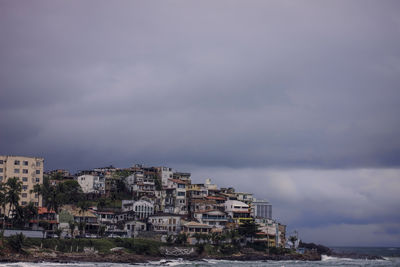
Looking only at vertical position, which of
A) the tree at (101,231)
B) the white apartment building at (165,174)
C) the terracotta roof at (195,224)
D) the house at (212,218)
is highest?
the white apartment building at (165,174)

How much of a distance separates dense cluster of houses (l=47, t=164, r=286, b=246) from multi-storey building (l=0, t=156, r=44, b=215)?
38.8 feet

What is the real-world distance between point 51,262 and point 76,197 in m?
53.9

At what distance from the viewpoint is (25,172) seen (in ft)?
474

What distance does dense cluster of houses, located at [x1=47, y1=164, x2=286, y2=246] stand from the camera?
14050 cm

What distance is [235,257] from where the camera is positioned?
136m

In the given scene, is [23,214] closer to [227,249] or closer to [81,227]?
[81,227]

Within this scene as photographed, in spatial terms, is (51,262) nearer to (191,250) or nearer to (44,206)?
(191,250)

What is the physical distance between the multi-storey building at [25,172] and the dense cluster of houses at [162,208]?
11.8 metres

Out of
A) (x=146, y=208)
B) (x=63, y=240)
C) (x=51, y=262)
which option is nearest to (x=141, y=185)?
(x=146, y=208)

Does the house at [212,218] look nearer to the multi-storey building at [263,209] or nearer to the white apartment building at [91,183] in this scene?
the multi-storey building at [263,209]

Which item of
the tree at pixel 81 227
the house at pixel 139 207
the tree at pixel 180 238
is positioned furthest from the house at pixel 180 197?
the tree at pixel 81 227

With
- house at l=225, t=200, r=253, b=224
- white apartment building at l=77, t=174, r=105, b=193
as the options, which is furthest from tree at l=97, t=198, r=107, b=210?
house at l=225, t=200, r=253, b=224

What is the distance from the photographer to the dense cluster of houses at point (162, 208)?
140500 millimetres

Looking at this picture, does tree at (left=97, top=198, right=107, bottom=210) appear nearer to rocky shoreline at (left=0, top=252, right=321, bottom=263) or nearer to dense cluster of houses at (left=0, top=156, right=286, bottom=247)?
dense cluster of houses at (left=0, top=156, right=286, bottom=247)
